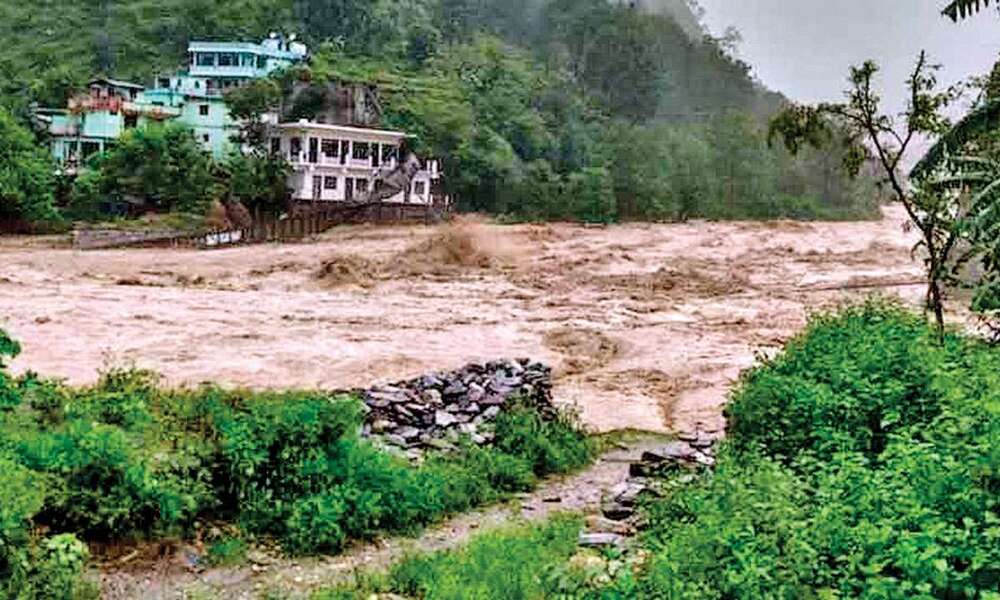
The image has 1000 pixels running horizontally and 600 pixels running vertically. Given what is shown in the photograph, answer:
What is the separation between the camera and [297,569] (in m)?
9.34

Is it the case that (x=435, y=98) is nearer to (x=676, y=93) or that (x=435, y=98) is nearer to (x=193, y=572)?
(x=676, y=93)

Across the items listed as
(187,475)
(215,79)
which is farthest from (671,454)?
(215,79)

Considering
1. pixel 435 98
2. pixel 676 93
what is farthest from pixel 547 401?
pixel 676 93

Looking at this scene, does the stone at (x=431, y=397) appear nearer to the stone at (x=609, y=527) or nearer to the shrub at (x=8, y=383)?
the stone at (x=609, y=527)

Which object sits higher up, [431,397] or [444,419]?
[431,397]

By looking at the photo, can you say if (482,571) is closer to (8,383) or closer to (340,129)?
(8,383)

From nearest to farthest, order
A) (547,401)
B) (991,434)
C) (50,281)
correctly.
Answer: (991,434) → (547,401) → (50,281)

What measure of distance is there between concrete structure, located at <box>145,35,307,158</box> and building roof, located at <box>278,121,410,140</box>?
335 centimetres

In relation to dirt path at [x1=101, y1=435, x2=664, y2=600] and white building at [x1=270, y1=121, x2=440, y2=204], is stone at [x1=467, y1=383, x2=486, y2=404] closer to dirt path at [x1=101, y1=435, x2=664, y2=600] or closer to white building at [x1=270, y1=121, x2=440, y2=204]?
dirt path at [x1=101, y1=435, x2=664, y2=600]

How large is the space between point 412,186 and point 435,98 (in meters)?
10.5

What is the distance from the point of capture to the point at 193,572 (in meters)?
9.08

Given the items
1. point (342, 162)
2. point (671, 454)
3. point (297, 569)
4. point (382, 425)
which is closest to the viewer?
point (297, 569)

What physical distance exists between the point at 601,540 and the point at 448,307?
2392cm

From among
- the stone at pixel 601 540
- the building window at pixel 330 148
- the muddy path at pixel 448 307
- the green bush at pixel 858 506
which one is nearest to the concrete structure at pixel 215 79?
the building window at pixel 330 148
